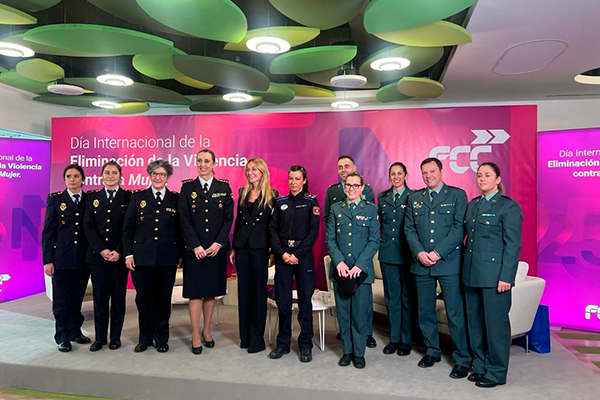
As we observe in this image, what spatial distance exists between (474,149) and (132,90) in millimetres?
4878

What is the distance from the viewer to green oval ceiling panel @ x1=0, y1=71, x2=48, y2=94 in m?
5.59

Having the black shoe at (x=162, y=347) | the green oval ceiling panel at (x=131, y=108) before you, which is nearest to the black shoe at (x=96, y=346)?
the black shoe at (x=162, y=347)

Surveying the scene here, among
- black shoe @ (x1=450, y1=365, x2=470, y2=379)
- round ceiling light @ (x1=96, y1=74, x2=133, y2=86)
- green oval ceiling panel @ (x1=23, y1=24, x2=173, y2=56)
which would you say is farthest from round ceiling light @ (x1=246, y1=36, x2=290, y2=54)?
black shoe @ (x1=450, y1=365, x2=470, y2=379)

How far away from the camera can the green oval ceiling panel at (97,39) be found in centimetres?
363

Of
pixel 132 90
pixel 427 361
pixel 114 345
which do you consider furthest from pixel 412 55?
pixel 114 345

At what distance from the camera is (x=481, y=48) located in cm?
446

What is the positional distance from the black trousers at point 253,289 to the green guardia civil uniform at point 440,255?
1.33 meters

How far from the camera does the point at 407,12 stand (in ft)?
10.7

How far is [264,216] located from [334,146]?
2.65m

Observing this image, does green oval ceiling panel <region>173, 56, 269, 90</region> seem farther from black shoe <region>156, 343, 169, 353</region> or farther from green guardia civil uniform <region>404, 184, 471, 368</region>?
black shoe <region>156, 343, 169, 353</region>

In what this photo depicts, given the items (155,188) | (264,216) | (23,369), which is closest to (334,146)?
(264,216)

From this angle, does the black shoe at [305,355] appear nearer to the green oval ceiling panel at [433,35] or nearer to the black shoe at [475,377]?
the black shoe at [475,377]

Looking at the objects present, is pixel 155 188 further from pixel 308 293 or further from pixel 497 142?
pixel 497 142

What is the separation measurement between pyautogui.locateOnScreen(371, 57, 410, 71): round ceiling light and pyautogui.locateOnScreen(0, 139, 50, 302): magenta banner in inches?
225
